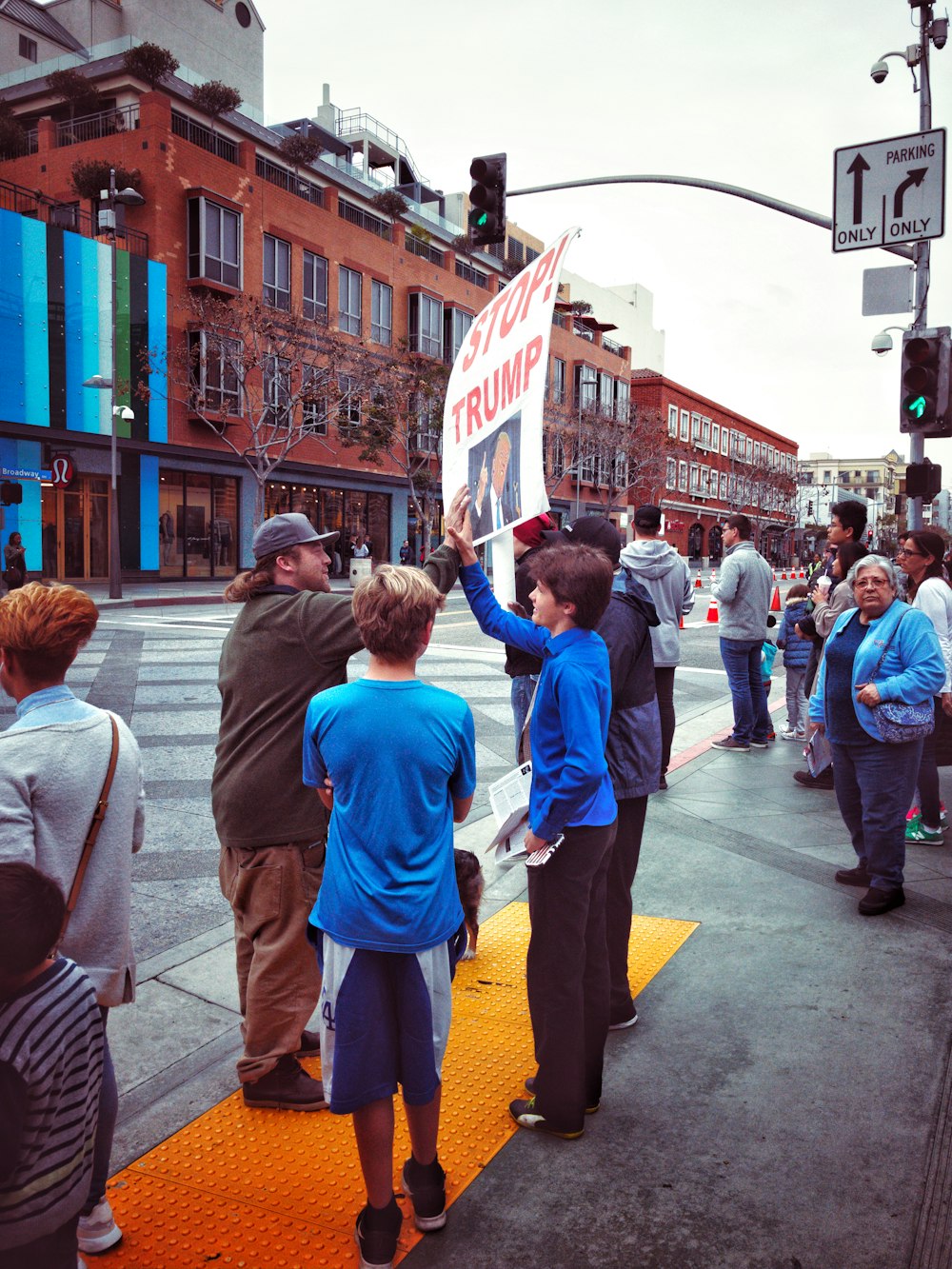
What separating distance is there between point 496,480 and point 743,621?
5894mm

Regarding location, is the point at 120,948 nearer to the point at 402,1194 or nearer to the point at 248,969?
the point at 248,969

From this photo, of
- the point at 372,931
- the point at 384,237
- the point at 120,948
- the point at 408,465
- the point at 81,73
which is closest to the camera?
the point at 372,931

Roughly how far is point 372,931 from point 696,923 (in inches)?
109

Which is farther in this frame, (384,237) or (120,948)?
(384,237)

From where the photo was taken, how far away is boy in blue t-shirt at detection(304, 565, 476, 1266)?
7.46 ft

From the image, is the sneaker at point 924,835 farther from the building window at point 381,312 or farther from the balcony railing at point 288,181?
the building window at point 381,312

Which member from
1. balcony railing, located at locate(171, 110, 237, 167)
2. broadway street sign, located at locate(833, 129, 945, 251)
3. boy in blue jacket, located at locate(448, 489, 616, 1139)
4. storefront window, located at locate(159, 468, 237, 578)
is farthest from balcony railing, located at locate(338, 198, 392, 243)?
boy in blue jacket, located at locate(448, 489, 616, 1139)

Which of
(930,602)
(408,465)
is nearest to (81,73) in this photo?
(408,465)

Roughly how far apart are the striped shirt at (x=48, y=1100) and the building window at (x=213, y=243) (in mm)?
31998

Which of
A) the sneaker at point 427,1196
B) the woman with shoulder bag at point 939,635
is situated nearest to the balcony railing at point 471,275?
the woman with shoulder bag at point 939,635

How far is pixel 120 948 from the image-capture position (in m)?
2.49

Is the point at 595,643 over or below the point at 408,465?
below

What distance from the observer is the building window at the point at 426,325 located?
135 feet

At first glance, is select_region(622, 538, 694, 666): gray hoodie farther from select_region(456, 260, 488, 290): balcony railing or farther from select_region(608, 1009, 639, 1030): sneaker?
select_region(456, 260, 488, 290): balcony railing
